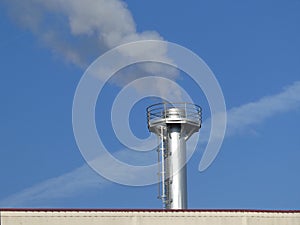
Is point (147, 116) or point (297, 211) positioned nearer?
point (297, 211)

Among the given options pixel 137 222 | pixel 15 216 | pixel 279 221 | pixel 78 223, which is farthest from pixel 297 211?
pixel 15 216

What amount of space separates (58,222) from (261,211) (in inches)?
392

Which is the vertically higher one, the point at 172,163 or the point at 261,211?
the point at 172,163

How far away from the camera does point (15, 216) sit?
119 feet

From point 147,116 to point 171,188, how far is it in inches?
220

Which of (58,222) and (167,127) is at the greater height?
(167,127)

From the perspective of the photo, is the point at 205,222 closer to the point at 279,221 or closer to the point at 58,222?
the point at 279,221

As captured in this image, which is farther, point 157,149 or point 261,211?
point 157,149

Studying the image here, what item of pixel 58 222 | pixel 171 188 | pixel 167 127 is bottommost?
pixel 58 222

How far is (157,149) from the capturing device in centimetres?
4978

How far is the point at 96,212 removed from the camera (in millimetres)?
36875

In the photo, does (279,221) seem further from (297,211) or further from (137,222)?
(137,222)

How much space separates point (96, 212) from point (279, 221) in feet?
29.8

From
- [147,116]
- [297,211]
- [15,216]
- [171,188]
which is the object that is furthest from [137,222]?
[147,116]
